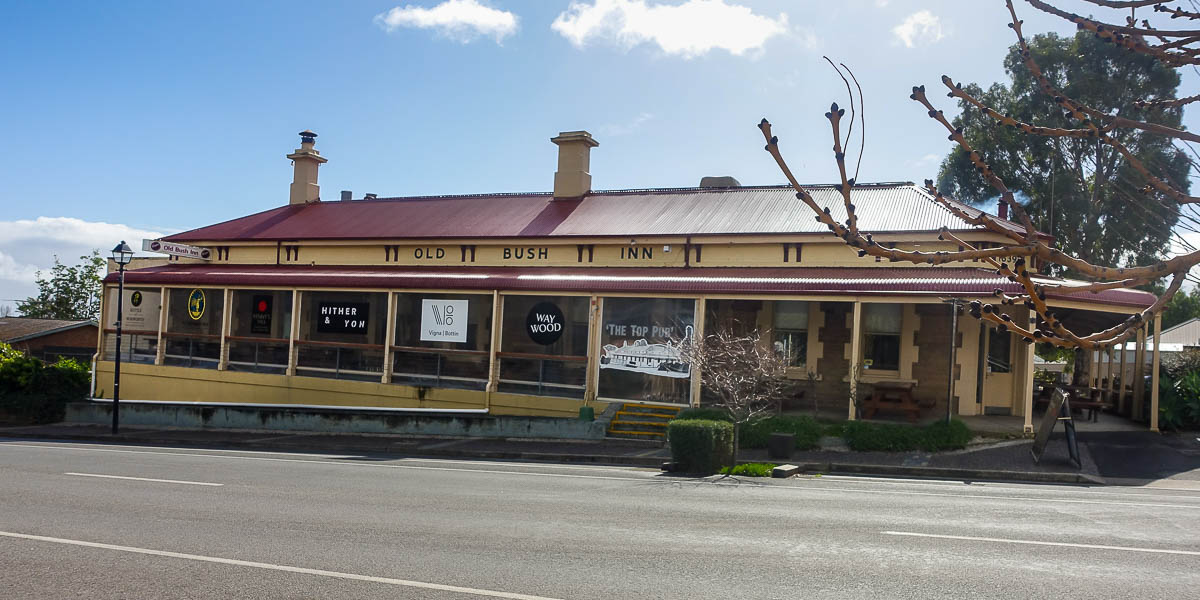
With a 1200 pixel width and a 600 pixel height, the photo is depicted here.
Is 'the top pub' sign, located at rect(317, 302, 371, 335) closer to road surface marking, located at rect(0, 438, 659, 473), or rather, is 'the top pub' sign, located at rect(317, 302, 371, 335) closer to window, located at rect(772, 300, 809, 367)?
road surface marking, located at rect(0, 438, 659, 473)

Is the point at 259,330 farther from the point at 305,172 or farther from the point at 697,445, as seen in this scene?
the point at 697,445

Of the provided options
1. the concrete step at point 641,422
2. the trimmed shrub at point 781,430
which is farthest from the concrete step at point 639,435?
the trimmed shrub at point 781,430

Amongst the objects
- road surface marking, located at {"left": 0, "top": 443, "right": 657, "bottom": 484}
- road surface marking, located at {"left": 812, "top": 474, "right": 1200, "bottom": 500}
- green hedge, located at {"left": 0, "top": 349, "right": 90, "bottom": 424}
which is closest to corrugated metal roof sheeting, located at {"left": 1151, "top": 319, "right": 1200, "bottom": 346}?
road surface marking, located at {"left": 812, "top": 474, "right": 1200, "bottom": 500}

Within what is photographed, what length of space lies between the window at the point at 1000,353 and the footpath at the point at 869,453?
3038 millimetres

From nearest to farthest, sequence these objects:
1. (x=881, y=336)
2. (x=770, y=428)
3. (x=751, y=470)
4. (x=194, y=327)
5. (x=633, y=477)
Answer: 1. (x=633, y=477)
2. (x=751, y=470)
3. (x=770, y=428)
4. (x=881, y=336)
5. (x=194, y=327)

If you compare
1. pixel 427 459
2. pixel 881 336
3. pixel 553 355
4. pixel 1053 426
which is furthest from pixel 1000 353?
pixel 427 459

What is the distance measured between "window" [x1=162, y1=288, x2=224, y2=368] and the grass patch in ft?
57.8

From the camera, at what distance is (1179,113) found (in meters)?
32.8

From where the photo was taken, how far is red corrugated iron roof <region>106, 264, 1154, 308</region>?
1892cm

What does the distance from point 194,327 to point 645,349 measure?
16.1m

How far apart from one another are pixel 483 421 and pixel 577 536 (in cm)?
1253

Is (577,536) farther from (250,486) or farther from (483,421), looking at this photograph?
(483,421)

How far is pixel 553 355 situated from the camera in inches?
893

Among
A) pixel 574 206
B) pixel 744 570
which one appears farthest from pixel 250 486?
pixel 574 206
